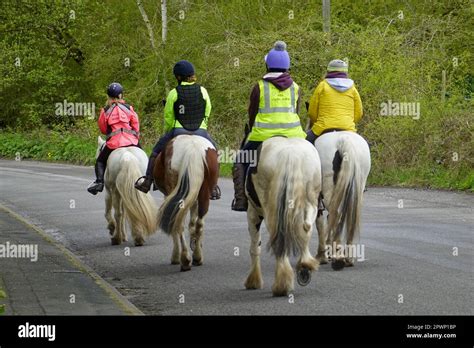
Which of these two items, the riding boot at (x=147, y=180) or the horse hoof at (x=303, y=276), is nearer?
the horse hoof at (x=303, y=276)

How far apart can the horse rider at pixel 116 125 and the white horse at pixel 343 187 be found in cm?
438

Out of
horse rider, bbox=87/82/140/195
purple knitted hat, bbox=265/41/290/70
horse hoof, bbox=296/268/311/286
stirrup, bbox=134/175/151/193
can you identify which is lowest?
horse hoof, bbox=296/268/311/286

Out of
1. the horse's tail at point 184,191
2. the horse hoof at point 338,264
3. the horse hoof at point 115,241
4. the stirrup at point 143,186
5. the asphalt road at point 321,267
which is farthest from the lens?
the horse hoof at point 115,241

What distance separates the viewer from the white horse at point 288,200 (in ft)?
36.8

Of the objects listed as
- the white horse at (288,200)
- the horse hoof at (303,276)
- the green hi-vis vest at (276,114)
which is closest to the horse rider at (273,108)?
the green hi-vis vest at (276,114)

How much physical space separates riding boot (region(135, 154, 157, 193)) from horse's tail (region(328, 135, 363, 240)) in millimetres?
2514

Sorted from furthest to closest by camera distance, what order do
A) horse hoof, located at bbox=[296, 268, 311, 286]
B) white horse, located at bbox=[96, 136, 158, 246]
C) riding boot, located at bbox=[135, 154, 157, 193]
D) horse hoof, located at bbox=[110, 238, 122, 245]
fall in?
horse hoof, located at bbox=[110, 238, 122, 245] → white horse, located at bbox=[96, 136, 158, 246] → riding boot, located at bbox=[135, 154, 157, 193] → horse hoof, located at bbox=[296, 268, 311, 286]

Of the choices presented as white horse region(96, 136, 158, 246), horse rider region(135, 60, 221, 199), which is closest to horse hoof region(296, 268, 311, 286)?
horse rider region(135, 60, 221, 199)

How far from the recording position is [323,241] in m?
14.0

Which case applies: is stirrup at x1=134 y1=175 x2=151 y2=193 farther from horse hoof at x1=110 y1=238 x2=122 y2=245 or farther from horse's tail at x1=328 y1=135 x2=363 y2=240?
horse's tail at x1=328 y1=135 x2=363 y2=240

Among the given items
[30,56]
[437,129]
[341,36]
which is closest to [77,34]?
[30,56]

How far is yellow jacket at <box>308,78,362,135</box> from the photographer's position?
13727mm

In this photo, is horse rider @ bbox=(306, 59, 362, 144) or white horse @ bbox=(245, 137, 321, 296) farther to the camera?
horse rider @ bbox=(306, 59, 362, 144)

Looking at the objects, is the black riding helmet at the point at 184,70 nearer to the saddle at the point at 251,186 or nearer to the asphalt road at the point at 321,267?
the asphalt road at the point at 321,267
